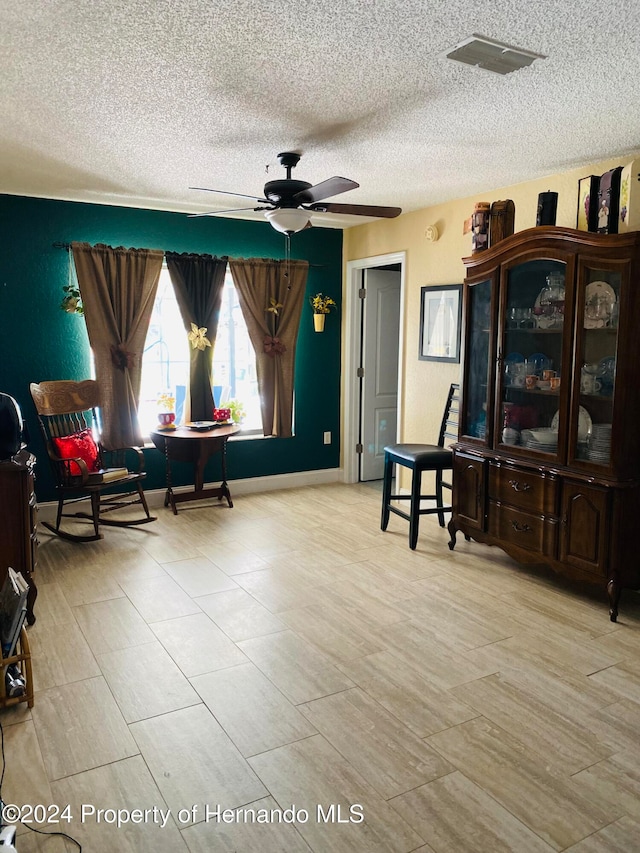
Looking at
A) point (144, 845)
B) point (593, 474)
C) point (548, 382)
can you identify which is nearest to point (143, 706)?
point (144, 845)

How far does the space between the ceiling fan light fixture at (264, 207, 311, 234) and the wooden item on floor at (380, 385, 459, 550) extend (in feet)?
5.68

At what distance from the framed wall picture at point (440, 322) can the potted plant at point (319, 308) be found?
115 cm

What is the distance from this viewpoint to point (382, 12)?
208cm

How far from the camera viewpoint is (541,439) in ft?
12.5

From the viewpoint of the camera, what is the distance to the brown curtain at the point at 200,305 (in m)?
5.48

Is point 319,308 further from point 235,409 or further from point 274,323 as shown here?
point 235,409

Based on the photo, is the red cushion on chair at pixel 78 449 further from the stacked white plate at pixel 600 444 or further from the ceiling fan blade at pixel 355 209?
the stacked white plate at pixel 600 444

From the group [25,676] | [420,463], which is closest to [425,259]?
[420,463]

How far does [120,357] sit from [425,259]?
261cm

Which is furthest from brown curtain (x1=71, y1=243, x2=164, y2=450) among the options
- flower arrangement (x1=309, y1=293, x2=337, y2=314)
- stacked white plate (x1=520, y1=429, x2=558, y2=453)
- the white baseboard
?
stacked white plate (x1=520, y1=429, x2=558, y2=453)

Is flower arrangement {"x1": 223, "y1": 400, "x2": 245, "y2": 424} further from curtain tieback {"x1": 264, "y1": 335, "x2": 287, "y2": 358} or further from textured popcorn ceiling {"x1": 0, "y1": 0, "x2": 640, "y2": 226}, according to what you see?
textured popcorn ceiling {"x1": 0, "y1": 0, "x2": 640, "y2": 226}

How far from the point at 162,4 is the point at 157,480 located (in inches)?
162

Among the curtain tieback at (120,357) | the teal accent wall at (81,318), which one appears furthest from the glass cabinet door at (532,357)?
the curtain tieback at (120,357)

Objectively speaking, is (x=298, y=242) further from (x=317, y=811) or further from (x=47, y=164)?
(x=317, y=811)
